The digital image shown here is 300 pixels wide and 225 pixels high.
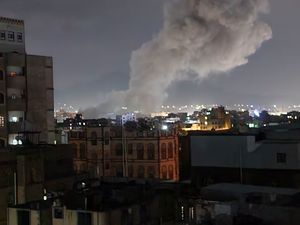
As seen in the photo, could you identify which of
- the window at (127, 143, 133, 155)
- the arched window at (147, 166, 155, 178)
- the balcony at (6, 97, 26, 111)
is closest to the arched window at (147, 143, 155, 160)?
the arched window at (147, 166, 155, 178)

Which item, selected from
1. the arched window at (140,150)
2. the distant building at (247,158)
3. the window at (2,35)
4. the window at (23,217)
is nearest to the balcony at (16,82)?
the window at (2,35)

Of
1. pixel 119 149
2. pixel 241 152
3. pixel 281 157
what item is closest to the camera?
pixel 281 157

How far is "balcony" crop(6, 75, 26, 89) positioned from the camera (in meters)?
45.7

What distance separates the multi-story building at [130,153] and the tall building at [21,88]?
8951 mm

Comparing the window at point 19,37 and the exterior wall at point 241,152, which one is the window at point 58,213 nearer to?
the exterior wall at point 241,152

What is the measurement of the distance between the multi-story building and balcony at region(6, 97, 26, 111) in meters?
11.3

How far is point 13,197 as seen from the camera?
2973 centimetres

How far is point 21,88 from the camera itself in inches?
1837

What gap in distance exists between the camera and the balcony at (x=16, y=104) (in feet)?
151

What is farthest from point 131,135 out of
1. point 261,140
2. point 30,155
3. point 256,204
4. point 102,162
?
point 256,204

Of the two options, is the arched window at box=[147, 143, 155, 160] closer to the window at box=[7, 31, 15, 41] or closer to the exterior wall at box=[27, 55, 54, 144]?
the exterior wall at box=[27, 55, 54, 144]

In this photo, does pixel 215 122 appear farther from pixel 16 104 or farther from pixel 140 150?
pixel 16 104

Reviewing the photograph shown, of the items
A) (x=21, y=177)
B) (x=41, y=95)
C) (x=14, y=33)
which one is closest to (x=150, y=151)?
(x=41, y=95)

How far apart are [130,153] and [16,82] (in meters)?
16.2
